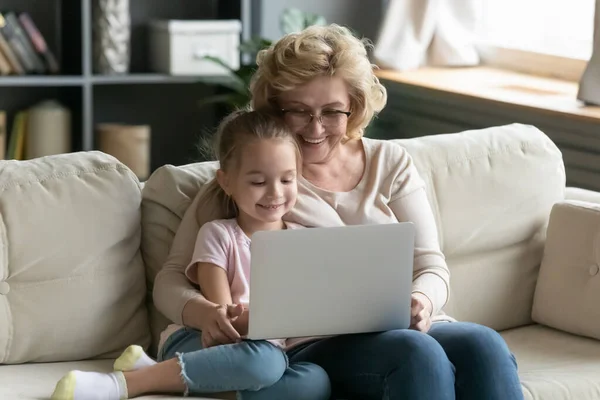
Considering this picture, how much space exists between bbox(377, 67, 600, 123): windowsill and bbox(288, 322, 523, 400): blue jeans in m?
1.32

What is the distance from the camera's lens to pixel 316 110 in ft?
7.22

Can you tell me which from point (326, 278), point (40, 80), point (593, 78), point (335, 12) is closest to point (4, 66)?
point (40, 80)

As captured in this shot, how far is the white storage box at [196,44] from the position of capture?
411 centimetres

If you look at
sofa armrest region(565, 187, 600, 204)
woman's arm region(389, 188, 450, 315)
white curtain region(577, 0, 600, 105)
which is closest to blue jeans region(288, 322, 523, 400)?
woman's arm region(389, 188, 450, 315)

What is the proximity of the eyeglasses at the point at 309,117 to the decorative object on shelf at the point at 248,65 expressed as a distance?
1703mm

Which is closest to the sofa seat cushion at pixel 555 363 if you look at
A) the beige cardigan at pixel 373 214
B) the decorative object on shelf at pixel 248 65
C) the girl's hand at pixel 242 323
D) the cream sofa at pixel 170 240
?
the cream sofa at pixel 170 240

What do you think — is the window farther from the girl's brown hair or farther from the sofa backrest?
the girl's brown hair

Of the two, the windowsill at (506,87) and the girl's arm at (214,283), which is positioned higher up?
the windowsill at (506,87)

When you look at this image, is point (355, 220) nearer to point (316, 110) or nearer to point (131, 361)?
point (316, 110)

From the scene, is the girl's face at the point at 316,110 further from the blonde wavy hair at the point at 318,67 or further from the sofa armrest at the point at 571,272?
the sofa armrest at the point at 571,272

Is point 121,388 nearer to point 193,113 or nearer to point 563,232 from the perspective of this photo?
point 563,232

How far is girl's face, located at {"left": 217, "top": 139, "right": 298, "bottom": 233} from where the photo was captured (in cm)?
208

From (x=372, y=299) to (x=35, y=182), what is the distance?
2.42ft

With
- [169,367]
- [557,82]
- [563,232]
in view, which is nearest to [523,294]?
[563,232]
